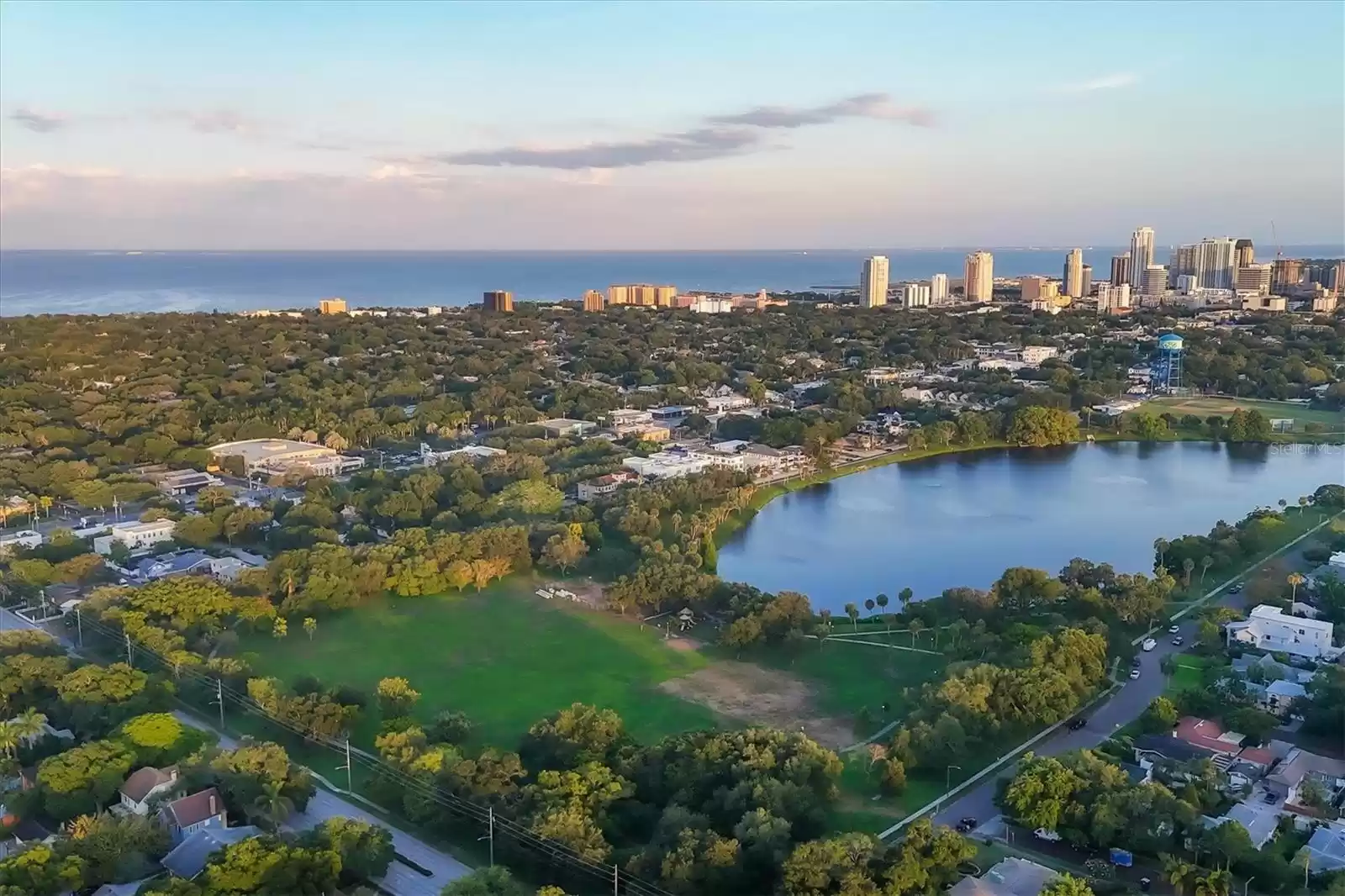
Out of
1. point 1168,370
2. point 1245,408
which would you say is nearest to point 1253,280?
point 1168,370

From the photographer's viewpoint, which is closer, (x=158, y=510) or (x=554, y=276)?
(x=158, y=510)

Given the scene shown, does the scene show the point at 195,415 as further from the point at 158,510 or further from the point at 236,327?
the point at 236,327

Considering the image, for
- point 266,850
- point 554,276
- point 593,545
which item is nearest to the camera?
point 266,850

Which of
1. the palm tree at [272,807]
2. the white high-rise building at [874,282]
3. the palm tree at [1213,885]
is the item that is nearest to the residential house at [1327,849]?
the palm tree at [1213,885]

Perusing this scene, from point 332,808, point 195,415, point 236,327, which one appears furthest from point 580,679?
point 236,327

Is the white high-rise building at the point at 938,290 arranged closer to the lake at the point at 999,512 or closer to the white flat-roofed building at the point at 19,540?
the lake at the point at 999,512

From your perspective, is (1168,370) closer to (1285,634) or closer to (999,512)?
(999,512)

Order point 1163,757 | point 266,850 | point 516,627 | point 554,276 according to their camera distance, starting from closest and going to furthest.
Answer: point 266,850, point 1163,757, point 516,627, point 554,276
